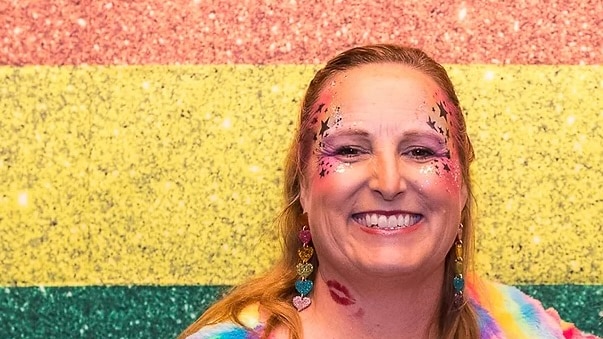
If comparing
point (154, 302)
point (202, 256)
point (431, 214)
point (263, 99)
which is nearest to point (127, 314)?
point (154, 302)

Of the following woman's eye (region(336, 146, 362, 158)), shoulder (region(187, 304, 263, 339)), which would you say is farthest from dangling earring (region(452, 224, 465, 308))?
shoulder (region(187, 304, 263, 339))

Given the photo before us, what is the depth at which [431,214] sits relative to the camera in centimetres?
110

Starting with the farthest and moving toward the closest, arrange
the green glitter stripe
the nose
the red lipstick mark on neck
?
the green glitter stripe < the red lipstick mark on neck < the nose

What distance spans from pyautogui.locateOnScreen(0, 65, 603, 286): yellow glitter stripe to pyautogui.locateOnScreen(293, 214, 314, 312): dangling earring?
9.6 inches

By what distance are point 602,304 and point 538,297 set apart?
0.14 metres

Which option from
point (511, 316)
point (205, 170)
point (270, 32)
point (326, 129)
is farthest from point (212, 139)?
point (511, 316)

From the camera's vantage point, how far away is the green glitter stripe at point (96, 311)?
1449 millimetres

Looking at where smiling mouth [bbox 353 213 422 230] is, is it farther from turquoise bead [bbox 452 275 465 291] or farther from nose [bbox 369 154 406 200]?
turquoise bead [bbox 452 275 465 291]

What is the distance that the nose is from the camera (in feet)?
3.46

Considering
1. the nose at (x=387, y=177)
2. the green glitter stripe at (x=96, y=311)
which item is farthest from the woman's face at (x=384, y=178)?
the green glitter stripe at (x=96, y=311)

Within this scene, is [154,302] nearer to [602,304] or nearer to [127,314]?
[127,314]

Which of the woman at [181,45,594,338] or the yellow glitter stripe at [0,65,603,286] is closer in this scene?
the woman at [181,45,594,338]

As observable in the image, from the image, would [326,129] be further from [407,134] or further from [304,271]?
[304,271]

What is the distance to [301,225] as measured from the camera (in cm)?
126
